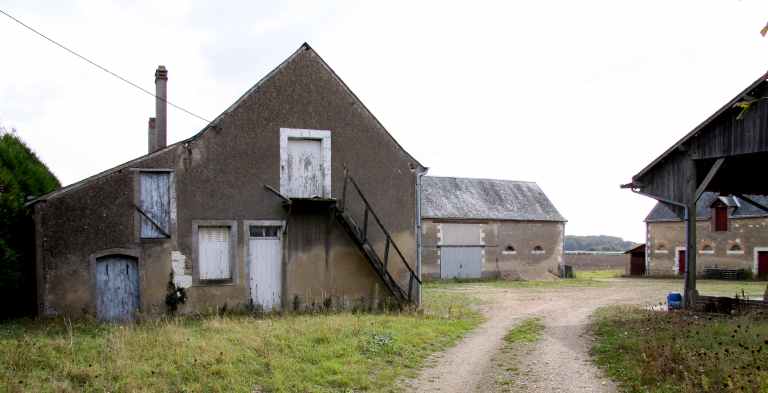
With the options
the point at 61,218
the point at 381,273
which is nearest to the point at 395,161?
the point at 381,273

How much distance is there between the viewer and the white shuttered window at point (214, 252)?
15.6m

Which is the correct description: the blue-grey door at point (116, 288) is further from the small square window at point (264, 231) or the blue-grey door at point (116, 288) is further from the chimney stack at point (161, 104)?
the chimney stack at point (161, 104)

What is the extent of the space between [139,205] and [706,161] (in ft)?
49.0

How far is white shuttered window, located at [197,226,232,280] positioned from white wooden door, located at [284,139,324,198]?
2089 mm

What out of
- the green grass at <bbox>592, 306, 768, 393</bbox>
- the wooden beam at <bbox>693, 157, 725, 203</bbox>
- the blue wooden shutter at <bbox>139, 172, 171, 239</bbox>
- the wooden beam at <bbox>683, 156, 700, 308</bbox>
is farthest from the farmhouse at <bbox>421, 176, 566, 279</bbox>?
the blue wooden shutter at <bbox>139, 172, 171, 239</bbox>

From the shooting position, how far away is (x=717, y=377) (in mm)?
8086

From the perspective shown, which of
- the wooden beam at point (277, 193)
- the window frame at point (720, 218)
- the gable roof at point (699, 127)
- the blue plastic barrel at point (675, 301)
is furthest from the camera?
the window frame at point (720, 218)

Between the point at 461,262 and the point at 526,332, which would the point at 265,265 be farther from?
the point at 461,262

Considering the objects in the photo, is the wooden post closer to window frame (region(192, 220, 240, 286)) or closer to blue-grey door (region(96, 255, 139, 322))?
window frame (region(192, 220, 240, 286))

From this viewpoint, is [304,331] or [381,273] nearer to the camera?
[304,331]

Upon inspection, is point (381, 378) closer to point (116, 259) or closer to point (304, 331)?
point (304, 331)

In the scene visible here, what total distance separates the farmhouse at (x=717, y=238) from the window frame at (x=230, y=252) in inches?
1001

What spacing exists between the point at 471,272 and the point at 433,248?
9.68 ft

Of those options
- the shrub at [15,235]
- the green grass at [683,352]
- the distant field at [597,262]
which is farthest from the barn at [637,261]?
the shrub at [15,235]
